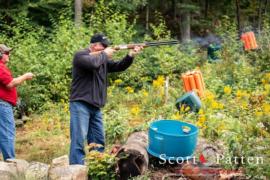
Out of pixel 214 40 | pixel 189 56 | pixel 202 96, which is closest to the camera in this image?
pixel 202 96

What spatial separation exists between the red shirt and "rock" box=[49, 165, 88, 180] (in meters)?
1.46

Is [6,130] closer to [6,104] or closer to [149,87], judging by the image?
[6,104]

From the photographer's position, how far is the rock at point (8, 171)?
482cm

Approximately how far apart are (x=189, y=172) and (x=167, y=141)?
415 mm

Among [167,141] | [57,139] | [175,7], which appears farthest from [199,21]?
[167,141]

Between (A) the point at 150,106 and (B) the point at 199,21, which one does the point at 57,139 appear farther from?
(B) the point at 199,21

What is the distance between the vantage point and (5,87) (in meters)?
5.79

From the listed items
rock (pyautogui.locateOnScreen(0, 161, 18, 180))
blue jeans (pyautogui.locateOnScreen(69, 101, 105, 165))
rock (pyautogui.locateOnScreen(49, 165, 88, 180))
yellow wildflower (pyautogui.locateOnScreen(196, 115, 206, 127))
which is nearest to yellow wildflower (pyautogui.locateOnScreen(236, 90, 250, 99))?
yellow wildflower (pyautogui.locateOnScreen(196, 115, 206, 127))

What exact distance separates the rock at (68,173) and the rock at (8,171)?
0.45 m

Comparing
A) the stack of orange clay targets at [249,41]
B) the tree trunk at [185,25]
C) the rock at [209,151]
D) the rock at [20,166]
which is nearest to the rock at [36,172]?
the rock at [20,166]

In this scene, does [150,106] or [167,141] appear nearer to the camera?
[167,141]

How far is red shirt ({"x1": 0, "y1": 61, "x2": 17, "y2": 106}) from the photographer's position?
18.7 feet

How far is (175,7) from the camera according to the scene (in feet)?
58.7

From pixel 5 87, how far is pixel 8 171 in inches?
51.8
